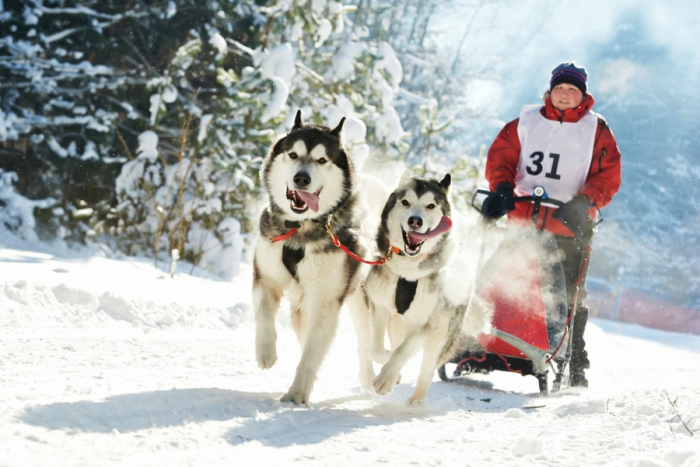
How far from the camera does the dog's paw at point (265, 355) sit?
3047 millimetres

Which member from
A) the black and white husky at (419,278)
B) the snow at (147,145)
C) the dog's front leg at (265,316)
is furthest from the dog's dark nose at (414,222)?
the snow at (147,145)

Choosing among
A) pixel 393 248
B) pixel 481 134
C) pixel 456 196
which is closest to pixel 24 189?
pixel 456 196

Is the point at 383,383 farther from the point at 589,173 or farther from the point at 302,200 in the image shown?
the point at 589,173

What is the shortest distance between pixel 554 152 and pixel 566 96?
0.39m

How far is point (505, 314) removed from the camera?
4027 mm

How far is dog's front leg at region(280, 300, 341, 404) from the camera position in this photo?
2.95 metres

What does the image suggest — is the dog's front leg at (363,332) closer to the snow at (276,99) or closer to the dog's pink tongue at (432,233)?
the dog's pink tongue at (432,233)

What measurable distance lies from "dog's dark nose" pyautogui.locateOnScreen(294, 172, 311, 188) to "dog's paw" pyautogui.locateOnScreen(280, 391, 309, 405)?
0.98 meters

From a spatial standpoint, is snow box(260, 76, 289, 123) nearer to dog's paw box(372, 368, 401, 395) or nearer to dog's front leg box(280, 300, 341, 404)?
dog's front leg box(280, 300, 341, 404)

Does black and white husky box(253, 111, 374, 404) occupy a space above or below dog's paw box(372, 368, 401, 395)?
above

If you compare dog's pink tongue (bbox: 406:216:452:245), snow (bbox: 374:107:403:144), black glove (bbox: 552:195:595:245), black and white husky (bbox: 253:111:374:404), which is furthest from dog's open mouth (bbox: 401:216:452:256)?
snow (bbox: 374:107:403:144)

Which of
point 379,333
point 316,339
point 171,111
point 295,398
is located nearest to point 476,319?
point 379,333

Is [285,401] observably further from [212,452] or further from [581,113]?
[581,113]

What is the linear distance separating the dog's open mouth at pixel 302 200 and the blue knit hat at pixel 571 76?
7.14 feet
